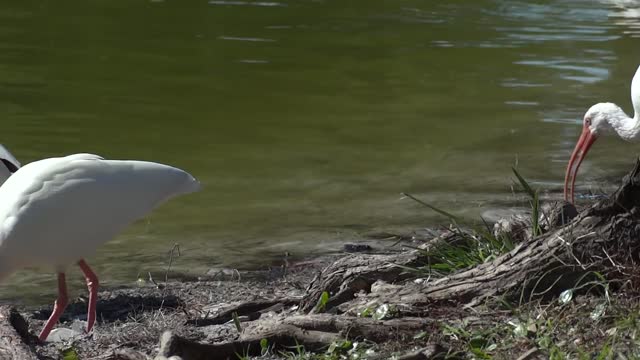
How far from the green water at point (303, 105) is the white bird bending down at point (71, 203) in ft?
4.93

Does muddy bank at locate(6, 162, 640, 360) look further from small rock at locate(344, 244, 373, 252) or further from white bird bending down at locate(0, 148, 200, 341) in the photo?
small rock at locate(344, 244, 373, 252)

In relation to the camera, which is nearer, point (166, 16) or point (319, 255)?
point (319, 255)

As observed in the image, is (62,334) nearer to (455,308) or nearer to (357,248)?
(455,308)

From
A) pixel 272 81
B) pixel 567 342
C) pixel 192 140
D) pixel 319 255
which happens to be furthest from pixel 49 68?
pixel 567 342

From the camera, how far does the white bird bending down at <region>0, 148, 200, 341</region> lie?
5359mm

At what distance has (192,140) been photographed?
1141 centimetres

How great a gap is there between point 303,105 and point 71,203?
7.87 meters

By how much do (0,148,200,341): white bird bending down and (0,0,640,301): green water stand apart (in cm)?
150

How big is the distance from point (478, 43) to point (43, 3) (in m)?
7.40

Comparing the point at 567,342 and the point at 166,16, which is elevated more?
the point at 567,342

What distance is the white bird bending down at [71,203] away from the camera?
211 inches

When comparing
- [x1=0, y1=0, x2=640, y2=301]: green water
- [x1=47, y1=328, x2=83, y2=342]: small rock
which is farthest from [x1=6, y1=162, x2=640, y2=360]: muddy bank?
[x1=0, y1=0, x2=640, y2=301]: green water

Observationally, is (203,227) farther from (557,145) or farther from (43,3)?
(43,3)

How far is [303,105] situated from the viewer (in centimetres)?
1315
